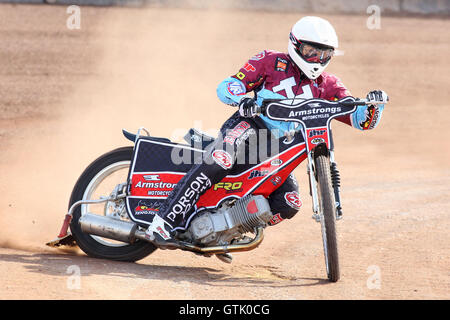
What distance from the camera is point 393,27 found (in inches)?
836

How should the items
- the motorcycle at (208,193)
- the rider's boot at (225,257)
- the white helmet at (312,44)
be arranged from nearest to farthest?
the motorcycle at (208,193)
the white helmet at (312,44)
the rider's boot at (225,257)

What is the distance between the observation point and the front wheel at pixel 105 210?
21.2ft

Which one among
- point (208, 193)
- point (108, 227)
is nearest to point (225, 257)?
point (208, 193)

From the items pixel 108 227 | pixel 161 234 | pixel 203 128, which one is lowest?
pixel 161 234

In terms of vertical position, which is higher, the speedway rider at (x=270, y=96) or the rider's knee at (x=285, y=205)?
the speedway rider at (x=270, y=96)

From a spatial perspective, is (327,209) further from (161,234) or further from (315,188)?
(161,234)

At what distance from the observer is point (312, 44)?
19.9ft

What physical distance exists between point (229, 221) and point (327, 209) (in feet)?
2.91

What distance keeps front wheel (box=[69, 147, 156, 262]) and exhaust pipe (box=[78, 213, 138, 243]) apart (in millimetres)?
146

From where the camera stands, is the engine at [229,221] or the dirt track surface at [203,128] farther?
the engine at [229,221]

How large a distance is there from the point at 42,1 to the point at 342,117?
1464cm

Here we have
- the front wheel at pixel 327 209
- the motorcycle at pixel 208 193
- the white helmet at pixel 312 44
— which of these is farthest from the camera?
the white helmet at pixel 312 44

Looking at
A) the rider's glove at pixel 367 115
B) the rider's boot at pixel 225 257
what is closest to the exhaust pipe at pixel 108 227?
the rider's boot at pixel 225 257

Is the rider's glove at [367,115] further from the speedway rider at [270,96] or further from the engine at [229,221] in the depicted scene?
the engine at [229,221]
